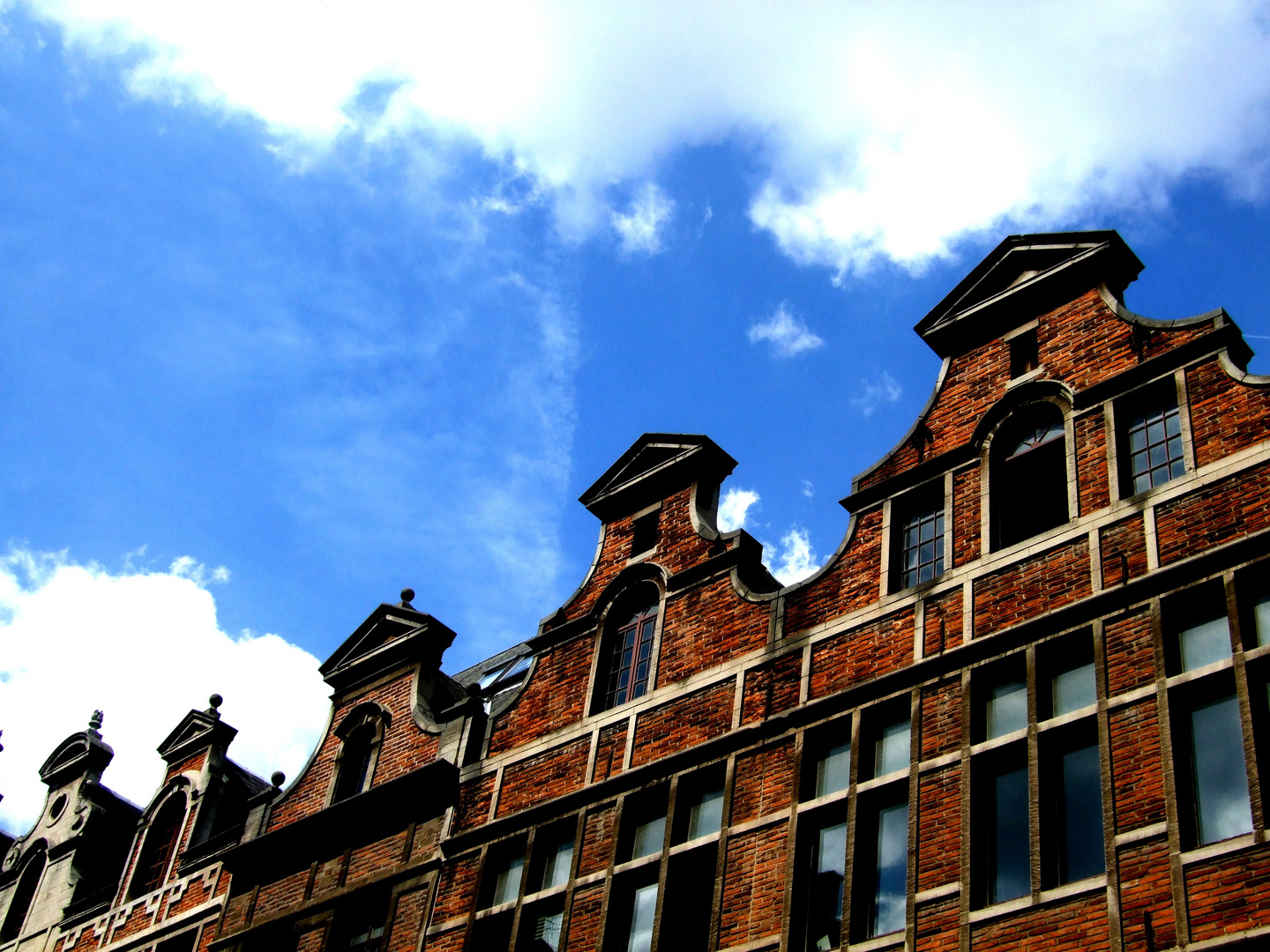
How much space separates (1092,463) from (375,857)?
1077 cm

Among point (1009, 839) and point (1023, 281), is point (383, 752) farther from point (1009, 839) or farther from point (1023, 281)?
point (1023, 281)

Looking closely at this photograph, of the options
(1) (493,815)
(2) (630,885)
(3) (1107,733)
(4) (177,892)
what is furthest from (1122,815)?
(4) (177,892)

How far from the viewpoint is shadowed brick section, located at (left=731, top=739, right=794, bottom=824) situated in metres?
16.6

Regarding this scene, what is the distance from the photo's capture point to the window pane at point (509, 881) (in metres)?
18.8

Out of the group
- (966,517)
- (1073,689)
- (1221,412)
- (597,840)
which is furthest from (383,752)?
(1221,412)

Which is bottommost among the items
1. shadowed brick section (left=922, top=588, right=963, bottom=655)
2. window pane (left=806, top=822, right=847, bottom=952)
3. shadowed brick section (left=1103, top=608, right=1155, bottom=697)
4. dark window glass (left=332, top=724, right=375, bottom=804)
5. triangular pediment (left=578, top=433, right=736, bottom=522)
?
window pane (left=806, top=822, right=847, bottom=952)

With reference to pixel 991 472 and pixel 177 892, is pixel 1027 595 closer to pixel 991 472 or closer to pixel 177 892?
pixel 991 472

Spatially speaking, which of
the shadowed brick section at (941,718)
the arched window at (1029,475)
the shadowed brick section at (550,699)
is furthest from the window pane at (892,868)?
the shadowed brick section at (550,699)

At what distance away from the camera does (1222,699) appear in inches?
545

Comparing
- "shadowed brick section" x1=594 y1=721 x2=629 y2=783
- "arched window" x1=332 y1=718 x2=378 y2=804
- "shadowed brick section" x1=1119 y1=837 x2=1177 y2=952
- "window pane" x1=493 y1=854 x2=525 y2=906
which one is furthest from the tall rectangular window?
"arched window" x1=332 y1=718 x2=378 y2=804

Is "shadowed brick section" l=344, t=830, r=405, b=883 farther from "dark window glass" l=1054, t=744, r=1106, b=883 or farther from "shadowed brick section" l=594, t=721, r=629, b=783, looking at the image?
"dark window glass" l=1054, t=744, r=1106, b=883

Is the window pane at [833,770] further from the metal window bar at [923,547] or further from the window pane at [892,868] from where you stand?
the metal window bar at [923,547]

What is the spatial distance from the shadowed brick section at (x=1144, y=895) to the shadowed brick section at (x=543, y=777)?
7.51 metres

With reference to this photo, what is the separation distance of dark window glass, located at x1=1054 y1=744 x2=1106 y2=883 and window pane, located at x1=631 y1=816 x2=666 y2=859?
16.1ft
